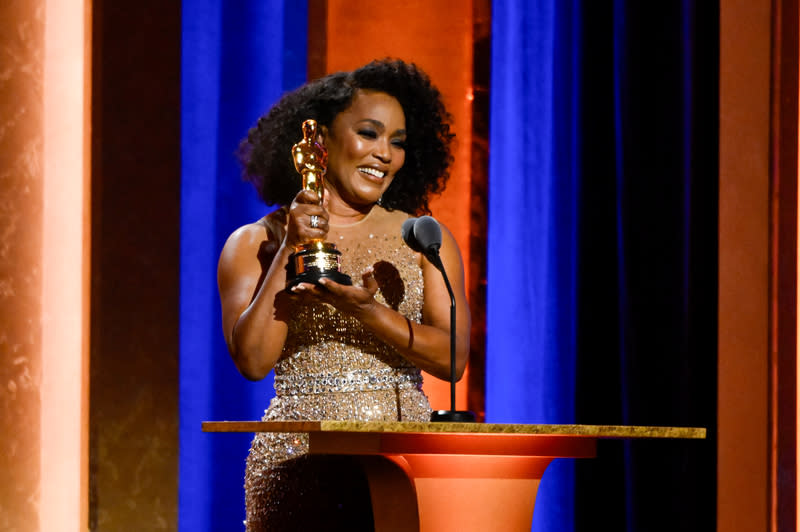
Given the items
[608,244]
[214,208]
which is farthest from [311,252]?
[608,244]

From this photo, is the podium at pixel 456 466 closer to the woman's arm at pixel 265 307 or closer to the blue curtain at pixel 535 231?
the woman's arm at pixel 265 307

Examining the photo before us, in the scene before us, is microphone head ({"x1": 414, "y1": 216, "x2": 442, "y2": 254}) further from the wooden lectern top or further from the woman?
the wooden lectern top

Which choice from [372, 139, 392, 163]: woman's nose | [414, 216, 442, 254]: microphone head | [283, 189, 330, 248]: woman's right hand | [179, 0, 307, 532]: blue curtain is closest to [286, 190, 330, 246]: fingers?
[283, 189, 330, 248]: woman's right hand

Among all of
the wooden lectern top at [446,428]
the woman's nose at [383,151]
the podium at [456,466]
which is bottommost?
the podium at [456,466]

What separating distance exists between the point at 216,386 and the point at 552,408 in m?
1.08

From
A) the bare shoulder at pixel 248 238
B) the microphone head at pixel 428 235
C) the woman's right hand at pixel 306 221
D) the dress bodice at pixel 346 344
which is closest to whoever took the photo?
the microphone head at pixel 428 235

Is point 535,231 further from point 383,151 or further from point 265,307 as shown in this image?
point 265,307

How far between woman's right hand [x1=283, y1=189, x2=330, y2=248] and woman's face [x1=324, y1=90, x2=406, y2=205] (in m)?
0.31

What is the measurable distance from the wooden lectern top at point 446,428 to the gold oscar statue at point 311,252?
0.46 metres

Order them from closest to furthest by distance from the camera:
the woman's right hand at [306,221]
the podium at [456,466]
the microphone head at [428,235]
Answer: the podium at [456,466], the microphone head at [428,235], the woman's right hand at [306,221]

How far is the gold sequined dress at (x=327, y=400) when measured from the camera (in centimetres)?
199

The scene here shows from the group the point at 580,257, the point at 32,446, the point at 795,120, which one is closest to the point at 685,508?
the point at 580,257

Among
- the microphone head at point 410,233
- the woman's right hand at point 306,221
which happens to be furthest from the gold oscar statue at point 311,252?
the microphone head at point 410,233

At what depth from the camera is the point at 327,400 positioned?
204 centimetres
